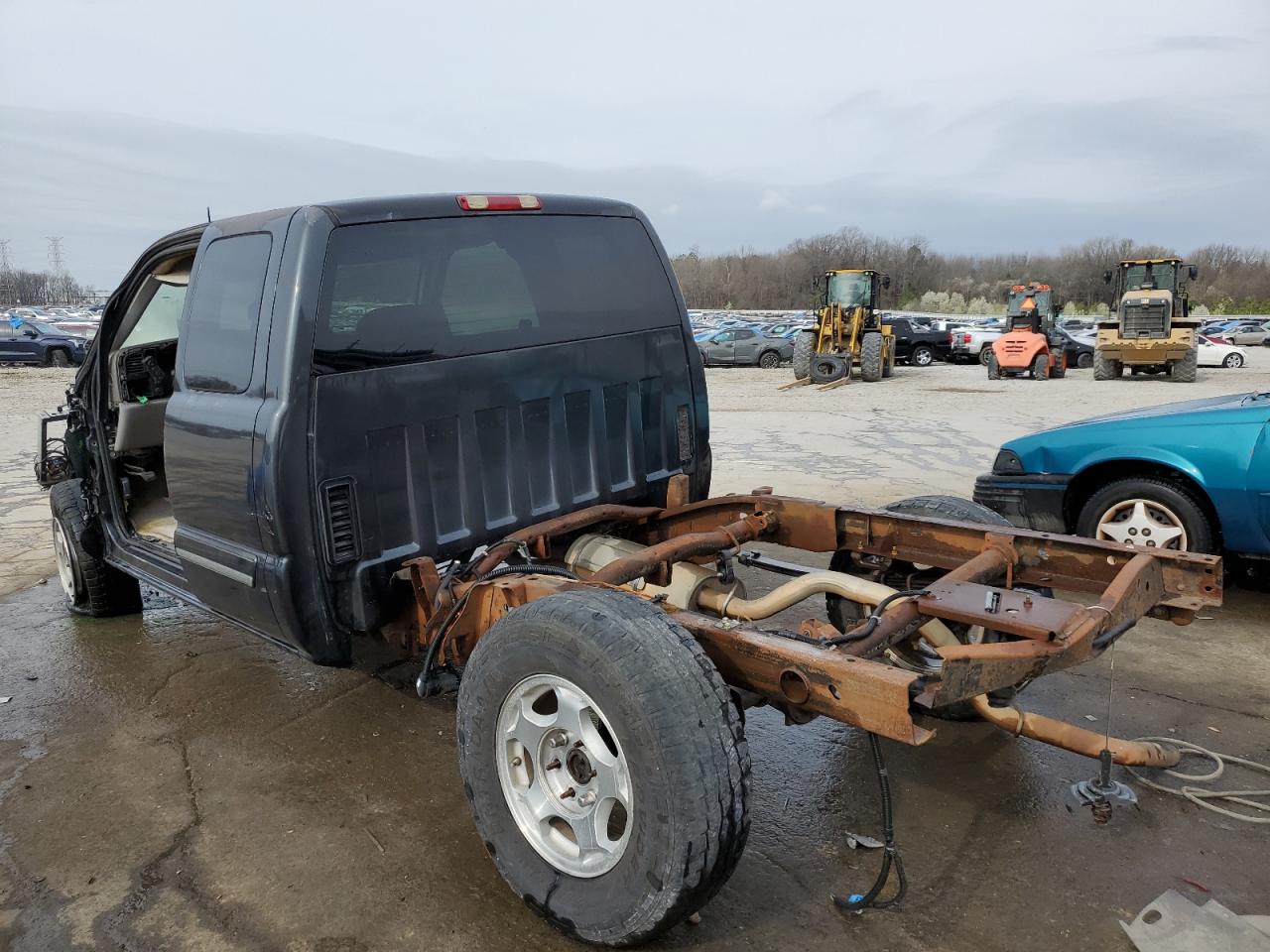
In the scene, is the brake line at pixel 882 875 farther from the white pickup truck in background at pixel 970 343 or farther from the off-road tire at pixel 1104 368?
the white pickup truck in background at pixel 970 343

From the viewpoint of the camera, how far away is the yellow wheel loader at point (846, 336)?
2309cm

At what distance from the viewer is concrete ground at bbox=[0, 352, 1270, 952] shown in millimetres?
2789

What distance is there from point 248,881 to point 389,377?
1.74 metres

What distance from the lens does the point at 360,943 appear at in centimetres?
272

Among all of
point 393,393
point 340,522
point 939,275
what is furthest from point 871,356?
point 939,275

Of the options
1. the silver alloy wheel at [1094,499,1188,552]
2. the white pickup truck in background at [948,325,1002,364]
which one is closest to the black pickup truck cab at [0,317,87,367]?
the white pickup truck in background at [948,325,1002,364]

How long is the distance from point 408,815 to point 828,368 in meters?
20.6

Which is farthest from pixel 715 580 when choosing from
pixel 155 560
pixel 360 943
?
pixel 155 560

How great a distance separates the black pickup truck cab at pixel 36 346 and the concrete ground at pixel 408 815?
27.2 metres

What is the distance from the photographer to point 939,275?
295 feet

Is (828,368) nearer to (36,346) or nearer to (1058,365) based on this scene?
(1058,365)

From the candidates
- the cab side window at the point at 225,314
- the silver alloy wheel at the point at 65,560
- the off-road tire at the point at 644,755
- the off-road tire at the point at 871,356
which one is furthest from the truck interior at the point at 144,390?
the off-road tire at the point at 871,356

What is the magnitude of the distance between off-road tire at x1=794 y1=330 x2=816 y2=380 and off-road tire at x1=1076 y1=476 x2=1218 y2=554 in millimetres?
17958

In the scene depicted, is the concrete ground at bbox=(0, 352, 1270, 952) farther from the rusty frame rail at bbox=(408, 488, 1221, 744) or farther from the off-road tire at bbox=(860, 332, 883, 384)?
the off-road tire at bbox=(860, 332, 883, 384)
